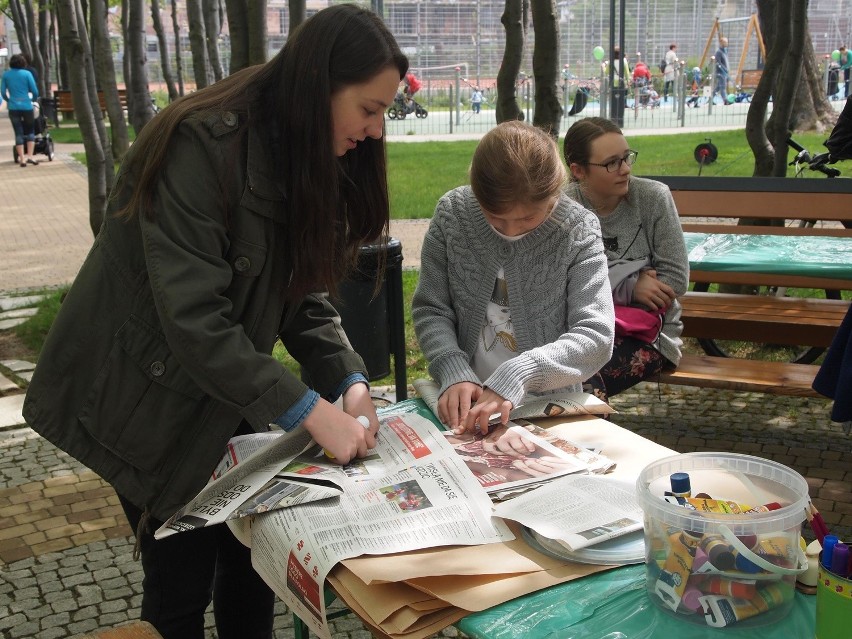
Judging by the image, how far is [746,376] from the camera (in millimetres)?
3803

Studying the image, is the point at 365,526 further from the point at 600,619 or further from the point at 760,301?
the point at 760,301

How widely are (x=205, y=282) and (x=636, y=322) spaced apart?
2.17 metres

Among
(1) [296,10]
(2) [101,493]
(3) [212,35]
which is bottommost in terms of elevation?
(2) [101,493]

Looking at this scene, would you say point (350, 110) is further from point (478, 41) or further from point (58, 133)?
point (478, 41)

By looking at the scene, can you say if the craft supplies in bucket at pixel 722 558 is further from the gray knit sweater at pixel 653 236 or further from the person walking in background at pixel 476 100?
the person walking in background at pixel 476 100

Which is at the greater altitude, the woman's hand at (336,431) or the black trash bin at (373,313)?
the woman's hand at (336,431)

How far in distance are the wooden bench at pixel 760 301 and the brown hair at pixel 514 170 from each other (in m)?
1.57

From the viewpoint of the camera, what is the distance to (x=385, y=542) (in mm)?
1613

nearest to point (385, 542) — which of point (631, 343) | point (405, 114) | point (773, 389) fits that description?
point (631, 343)

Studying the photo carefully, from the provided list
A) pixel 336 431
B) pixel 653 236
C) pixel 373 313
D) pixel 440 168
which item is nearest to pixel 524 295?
pixel 336 431

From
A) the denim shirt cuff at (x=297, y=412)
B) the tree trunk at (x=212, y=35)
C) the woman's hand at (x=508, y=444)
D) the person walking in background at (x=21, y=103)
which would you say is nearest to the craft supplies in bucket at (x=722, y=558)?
the woman's hand at (x=508, y=444)

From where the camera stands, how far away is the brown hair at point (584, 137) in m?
3.72

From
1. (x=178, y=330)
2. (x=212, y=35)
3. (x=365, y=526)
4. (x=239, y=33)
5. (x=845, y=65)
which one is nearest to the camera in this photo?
(x=365, y=526)

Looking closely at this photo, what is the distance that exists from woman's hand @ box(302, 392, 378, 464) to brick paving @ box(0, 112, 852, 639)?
1.35 meters
